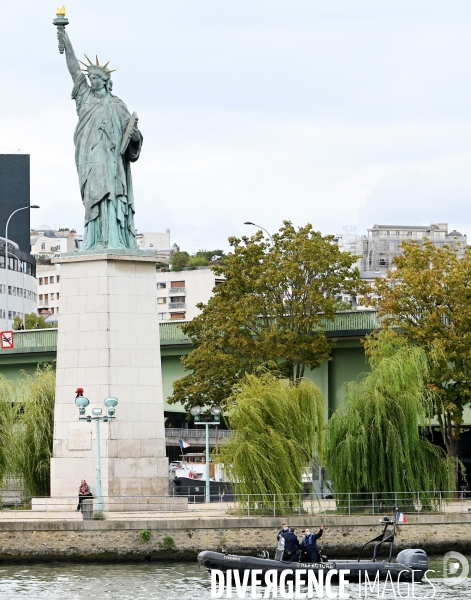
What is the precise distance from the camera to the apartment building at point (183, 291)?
6841 inches

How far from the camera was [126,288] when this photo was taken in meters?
59.7

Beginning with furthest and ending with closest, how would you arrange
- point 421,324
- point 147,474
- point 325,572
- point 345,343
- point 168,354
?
point 168,354
point 345,343
point 421,324
point 147,474
point 325,572

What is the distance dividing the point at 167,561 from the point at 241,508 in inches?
158

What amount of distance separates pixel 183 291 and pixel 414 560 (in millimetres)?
130093

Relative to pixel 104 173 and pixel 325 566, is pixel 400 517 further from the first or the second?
pixel 104 173

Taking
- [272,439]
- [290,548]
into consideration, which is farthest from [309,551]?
[272,439]

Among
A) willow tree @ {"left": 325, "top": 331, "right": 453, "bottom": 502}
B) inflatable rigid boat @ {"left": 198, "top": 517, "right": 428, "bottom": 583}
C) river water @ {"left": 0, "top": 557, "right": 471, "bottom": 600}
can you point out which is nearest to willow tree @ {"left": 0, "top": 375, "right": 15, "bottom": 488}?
river water @ {"left": 0, "top": 557, "right": 471, "bottom": 600}

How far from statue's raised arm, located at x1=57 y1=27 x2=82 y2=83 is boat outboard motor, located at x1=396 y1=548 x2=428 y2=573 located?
22.6m

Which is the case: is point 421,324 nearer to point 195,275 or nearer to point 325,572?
point 325,572

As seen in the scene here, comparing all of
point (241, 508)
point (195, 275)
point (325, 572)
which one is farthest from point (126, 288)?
point (195, 275)

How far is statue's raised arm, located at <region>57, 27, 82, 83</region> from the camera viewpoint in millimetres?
61562

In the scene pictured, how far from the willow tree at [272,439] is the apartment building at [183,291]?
363ft

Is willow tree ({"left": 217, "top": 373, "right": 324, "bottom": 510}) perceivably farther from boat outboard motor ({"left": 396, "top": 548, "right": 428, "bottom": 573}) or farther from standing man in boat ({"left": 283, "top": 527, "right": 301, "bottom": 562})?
boat outboard motor ({"left": 396, "top": 548, "right": 428, "bottom": 573})

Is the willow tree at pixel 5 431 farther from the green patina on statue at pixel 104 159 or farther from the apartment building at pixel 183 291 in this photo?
the apartment building at pixel 183 291
